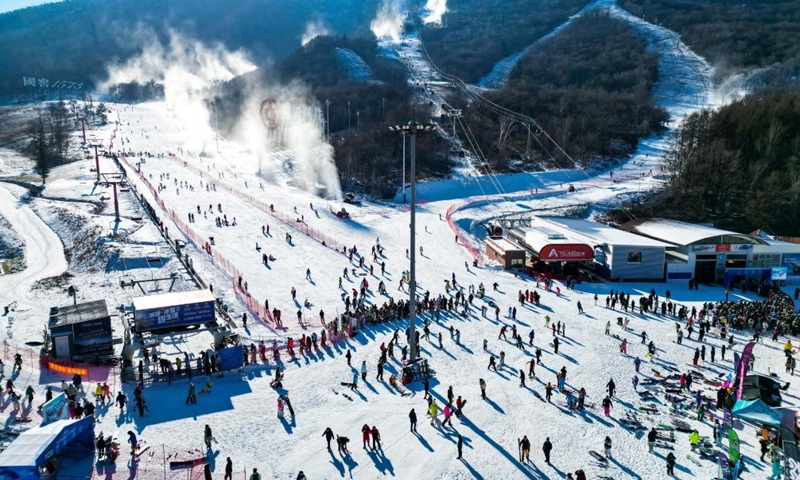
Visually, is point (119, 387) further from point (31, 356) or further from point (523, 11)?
point (523, 11)

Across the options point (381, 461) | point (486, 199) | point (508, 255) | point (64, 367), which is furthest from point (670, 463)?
point (486, 199)

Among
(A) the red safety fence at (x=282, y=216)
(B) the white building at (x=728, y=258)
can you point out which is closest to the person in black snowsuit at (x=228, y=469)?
(A) the red safety fence at (x=282, y=216)

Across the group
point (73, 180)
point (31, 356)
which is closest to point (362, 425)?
point (31, 356)

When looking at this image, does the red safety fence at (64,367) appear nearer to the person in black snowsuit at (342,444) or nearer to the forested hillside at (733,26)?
the person in black snowsuit at (342,444)

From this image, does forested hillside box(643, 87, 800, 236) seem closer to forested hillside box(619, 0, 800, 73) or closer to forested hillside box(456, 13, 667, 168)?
forested hillside box(456, 13, 667, 168)

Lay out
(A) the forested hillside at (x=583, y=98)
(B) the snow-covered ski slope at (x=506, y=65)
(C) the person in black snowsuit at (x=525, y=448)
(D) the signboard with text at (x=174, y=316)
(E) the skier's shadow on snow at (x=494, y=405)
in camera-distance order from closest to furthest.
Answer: (C) the person in black snowsuit at (x=525, y=448), (E) the skier's shadow on snow at (x=494, y=405), (D) the signboard with text at (x=174, y=316), (A) the forested hillside at (x=583, y=98), (B) the snow-covered ski slope at (x=506, y=65)

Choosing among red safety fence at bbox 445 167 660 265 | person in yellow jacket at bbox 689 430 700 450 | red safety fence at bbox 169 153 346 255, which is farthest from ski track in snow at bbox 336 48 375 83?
person in yellow jacket at bbox 689 430 700 450
